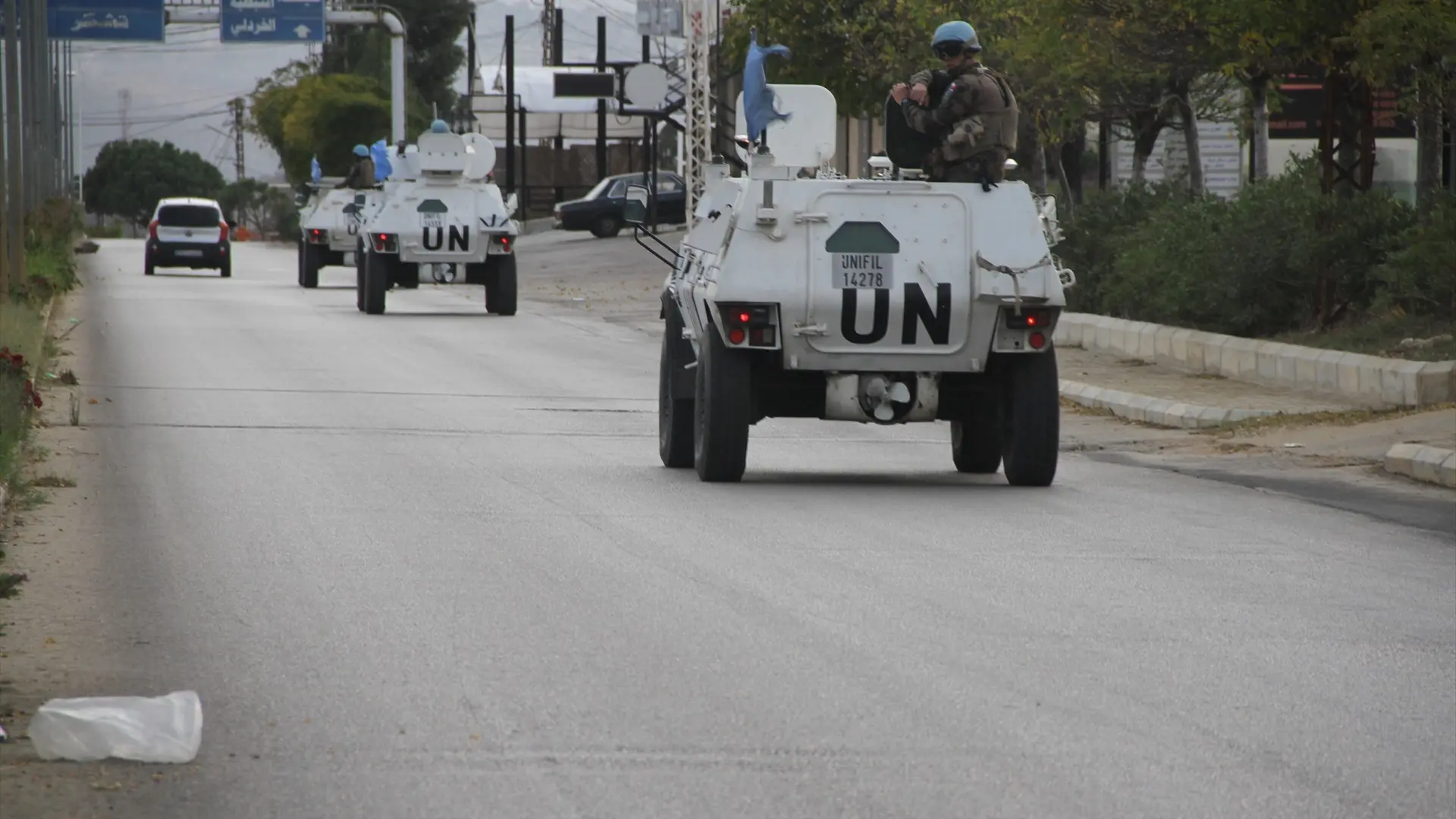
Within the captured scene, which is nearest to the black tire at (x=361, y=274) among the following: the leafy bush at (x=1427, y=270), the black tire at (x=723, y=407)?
the leafy bush at (x=1427, y=270)

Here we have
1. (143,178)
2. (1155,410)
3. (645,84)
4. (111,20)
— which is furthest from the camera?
(143,178)

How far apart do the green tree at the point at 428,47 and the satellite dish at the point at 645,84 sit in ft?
180

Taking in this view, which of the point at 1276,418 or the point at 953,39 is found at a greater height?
the point at 953,39

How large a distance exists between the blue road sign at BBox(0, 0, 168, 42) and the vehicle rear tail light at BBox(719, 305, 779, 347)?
1948 inches

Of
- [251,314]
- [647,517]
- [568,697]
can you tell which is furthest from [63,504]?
[251,314]

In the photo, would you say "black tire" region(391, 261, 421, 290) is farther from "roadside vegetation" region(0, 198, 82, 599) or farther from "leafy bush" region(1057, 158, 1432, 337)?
"leafy bush" region(1057, 158, 1432, 337)

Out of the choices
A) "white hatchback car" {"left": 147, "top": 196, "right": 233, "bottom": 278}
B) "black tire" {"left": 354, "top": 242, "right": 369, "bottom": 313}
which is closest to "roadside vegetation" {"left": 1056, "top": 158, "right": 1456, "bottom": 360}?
"black tire" {"left": 354, "top": 242, "right": 369, "bottom": 313}

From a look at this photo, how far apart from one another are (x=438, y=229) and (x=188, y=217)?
16.4m

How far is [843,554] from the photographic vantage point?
1028 centimetres

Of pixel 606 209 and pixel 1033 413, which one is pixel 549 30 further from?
pixel 1033 413

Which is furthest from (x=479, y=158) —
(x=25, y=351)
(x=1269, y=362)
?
(x=1269, y=362)

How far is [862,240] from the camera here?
12773 millimetres

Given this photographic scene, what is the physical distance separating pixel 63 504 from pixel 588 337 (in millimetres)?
17143

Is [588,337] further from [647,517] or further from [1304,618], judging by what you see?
[1304,618]
